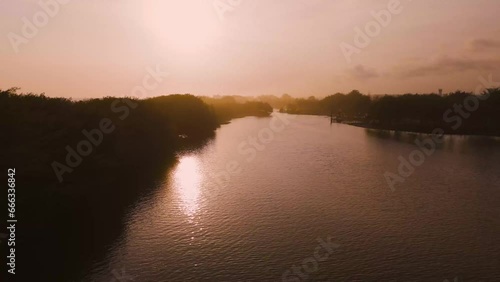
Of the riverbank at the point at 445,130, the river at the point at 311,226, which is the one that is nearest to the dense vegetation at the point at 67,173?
the river at the point at 311,226

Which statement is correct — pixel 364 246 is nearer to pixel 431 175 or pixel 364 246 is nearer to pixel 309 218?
pixel 309 218

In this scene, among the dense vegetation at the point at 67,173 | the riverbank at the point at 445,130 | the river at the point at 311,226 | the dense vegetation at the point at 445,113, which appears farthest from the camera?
the dense vegetation at the point at 445,113

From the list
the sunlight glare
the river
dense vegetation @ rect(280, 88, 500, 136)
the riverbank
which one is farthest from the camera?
dense vegetation @ rect(280, 88, 500, 136)

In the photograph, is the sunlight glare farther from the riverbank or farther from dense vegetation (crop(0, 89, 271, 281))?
the riverbank

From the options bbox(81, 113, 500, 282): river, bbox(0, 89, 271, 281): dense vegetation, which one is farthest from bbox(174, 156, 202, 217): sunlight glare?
bbox(0, 89, 271, 281): dense vegetation

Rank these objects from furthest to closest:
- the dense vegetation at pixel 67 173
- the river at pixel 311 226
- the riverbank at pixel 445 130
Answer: the riverbank at pixel 445 130 < the dense vegetation at pixel 67 173 < the river at pixel 311 226

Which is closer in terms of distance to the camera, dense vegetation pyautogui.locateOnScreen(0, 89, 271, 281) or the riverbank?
dense vegetation pyautogui.locateOnScreen(0, 89, 271, 281)

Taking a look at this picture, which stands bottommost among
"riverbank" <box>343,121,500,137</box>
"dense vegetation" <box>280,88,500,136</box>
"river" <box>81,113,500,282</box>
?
"river" <box>81,113,500,282</box>

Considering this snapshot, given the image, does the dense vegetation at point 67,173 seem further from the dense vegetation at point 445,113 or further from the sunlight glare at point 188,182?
the dense vegetation at point 445,113

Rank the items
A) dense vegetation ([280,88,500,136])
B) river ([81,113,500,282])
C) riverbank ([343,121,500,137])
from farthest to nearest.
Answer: dense vegetation ([280,88,500,136])
riverbank ([343,121,500,137])
river ([81,113,500,282])
